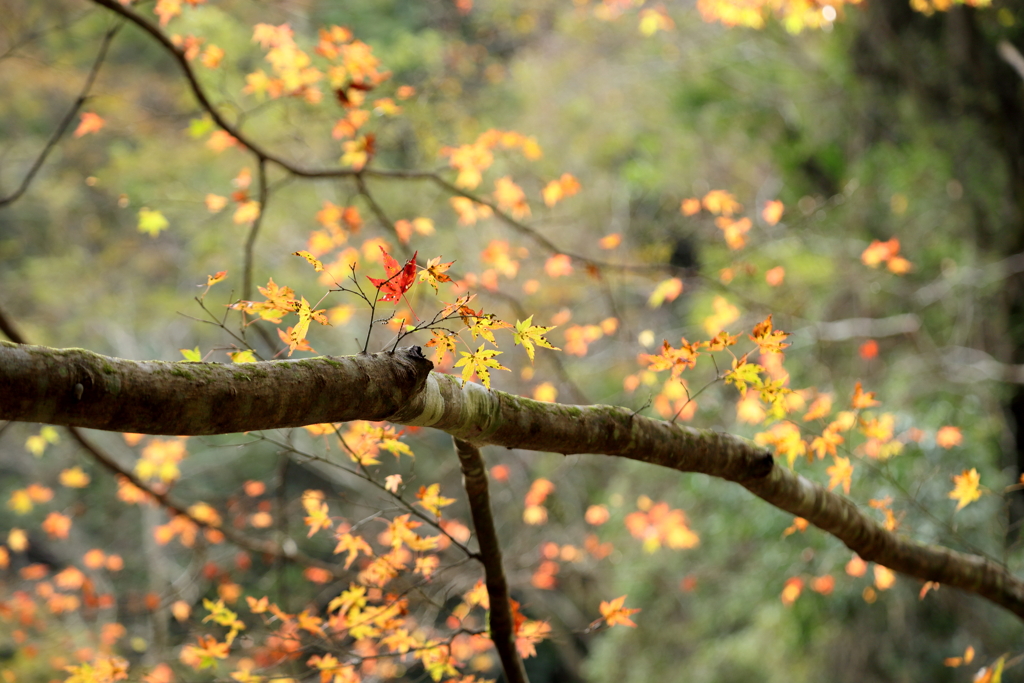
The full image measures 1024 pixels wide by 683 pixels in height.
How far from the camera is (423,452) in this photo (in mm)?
7812

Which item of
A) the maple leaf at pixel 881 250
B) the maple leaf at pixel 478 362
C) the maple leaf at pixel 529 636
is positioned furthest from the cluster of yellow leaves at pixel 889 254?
the maple leaf at pixel 478 362

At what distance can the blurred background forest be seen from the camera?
4445 mm

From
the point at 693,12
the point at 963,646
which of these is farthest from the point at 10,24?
the point at 963,646

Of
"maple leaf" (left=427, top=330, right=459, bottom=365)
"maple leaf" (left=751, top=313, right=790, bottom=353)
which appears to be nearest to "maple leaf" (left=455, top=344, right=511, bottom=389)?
"maple leaf" (left=427, top=330, right=459, bottom=365)

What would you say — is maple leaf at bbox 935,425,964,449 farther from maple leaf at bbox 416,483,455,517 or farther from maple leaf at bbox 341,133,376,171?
maple leaf at bbox 341,133,376,171

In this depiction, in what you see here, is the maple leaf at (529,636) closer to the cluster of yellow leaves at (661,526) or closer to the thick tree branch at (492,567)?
the thick tree branch at (492,567)

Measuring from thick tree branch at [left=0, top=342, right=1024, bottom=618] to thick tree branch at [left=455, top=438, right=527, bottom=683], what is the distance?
0.85ft

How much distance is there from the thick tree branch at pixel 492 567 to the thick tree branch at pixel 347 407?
26 cm

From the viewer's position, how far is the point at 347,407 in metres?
1.19

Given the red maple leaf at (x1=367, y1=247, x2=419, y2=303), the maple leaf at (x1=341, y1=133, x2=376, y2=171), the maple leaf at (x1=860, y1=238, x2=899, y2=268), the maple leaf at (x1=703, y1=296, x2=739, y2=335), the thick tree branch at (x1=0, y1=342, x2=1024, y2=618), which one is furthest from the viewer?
the maple leaf at (x1=703, y1=296, x2=739, y2=335)

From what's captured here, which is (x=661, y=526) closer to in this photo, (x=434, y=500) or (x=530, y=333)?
(x=434, y=500)

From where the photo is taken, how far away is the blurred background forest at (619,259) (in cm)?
445

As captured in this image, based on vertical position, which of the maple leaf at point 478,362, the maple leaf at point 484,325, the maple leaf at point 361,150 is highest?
the maple leaf at point 361,150

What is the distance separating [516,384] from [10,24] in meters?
5.86
